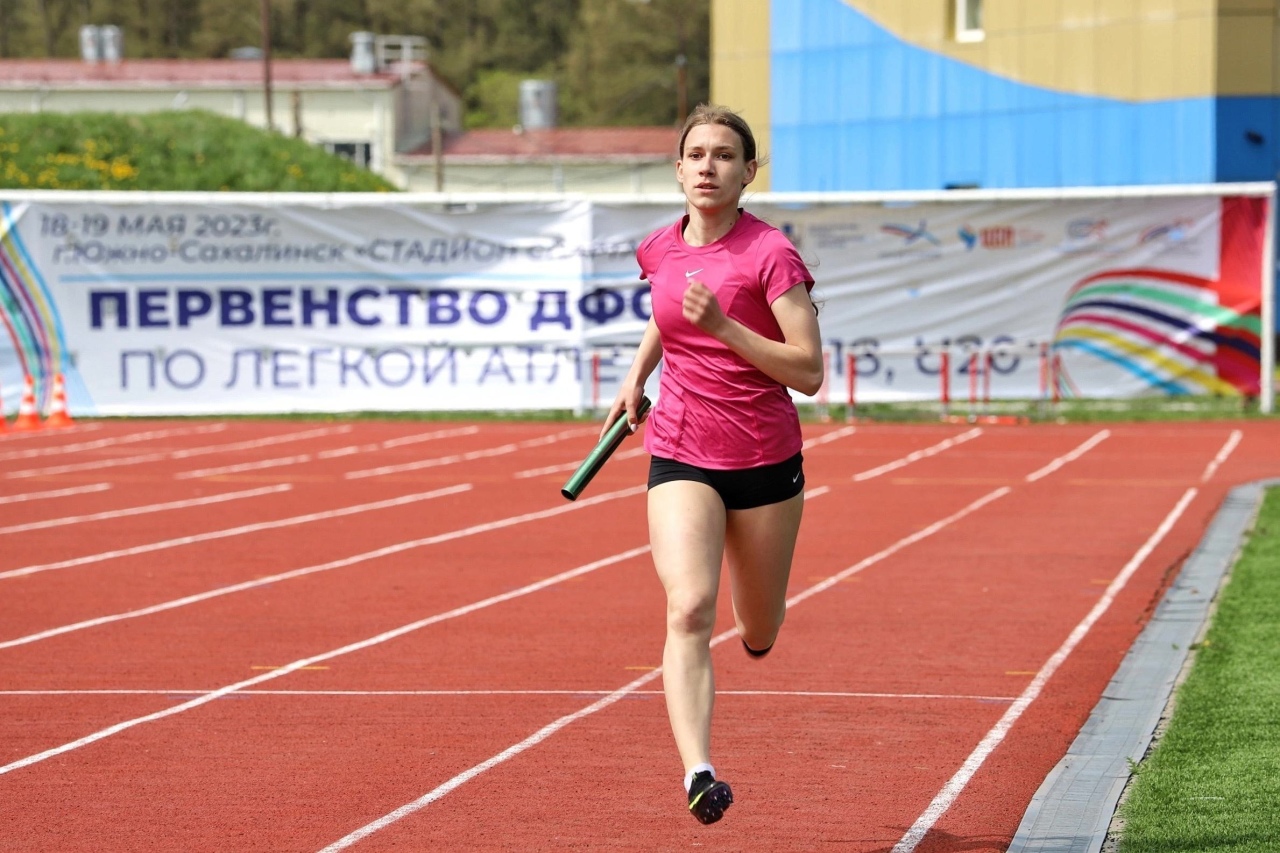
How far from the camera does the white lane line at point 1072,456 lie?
61.6 feet

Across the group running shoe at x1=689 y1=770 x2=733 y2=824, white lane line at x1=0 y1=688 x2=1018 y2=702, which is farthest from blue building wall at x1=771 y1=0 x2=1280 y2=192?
running shoe at x1=689 y1=770 x2=733 y2=824

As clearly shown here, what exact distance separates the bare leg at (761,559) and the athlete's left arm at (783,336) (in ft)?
1.30

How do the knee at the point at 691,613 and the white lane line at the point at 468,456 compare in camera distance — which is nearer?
the knee at the point at 691,613

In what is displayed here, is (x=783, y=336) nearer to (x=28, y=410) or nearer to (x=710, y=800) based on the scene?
(x=710, y=800)

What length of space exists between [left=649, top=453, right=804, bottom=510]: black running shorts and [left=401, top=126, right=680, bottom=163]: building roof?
60.5 meters

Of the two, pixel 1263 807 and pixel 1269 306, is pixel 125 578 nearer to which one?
pixel 1263 807

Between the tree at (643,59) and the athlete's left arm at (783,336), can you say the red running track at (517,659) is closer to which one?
the athlete's left arm at (783,336)

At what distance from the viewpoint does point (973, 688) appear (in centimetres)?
843

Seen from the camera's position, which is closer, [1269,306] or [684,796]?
[684,796]

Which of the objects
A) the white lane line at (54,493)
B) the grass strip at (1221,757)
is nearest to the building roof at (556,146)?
the white lane line at (54,493)

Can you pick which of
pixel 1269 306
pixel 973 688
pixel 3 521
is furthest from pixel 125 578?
pixel 1269 306

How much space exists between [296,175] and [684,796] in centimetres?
4228

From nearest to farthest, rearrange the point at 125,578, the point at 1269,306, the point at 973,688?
the point at 973,688 → the point at 125,578 → the point at 1269,306

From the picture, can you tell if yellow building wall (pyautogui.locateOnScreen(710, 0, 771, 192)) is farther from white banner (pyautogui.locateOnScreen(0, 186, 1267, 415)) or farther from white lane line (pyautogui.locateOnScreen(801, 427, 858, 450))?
white lane line (pyautogui.locateOnScreen(801, 427, 858, 450))
